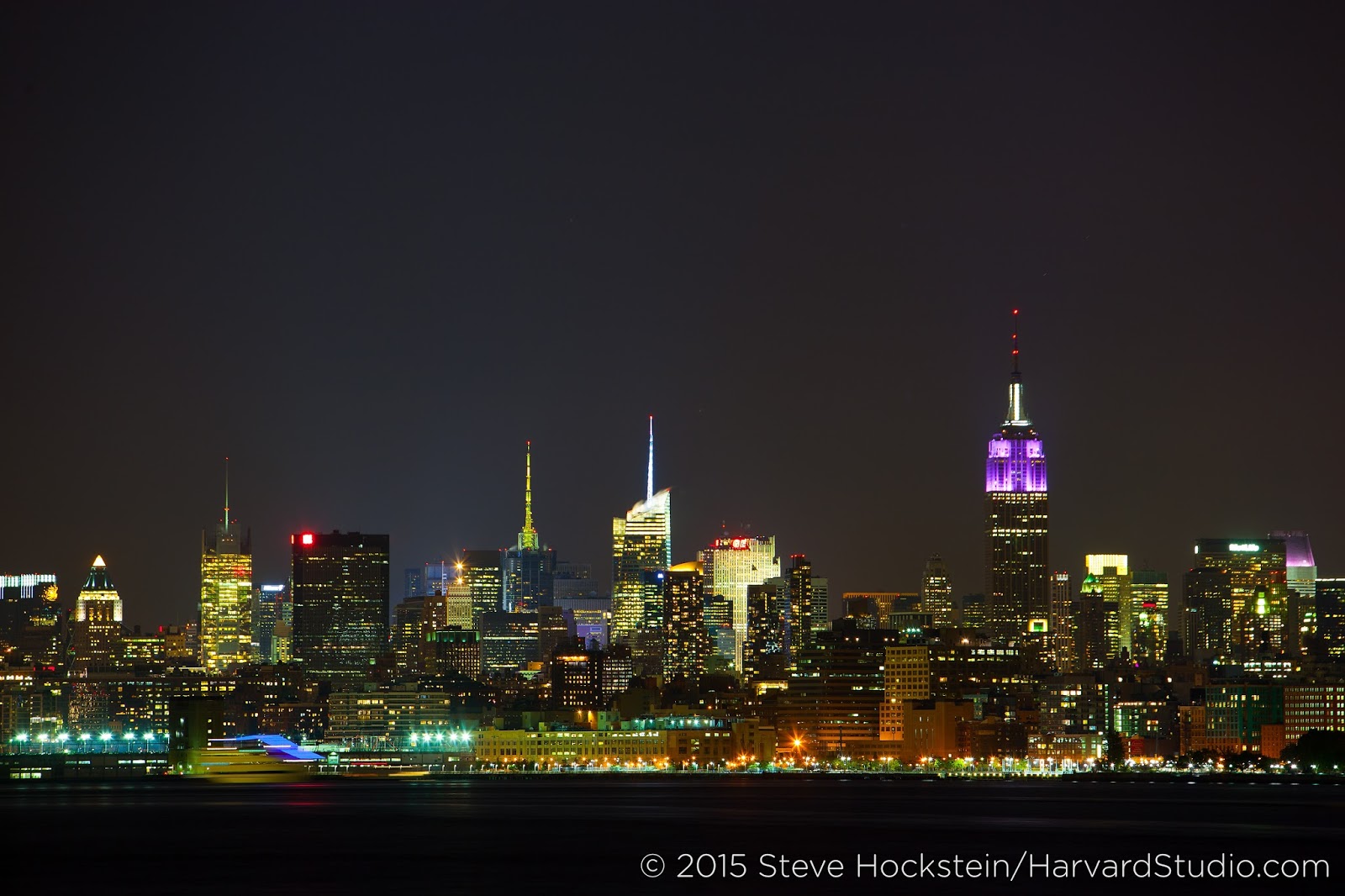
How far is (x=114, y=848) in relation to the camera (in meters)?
83.6

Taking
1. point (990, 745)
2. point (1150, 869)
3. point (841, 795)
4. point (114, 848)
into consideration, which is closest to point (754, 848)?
point (1150, 869)

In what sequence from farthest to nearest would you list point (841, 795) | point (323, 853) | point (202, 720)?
point (202, 720), point (841, 795), point (323, 853)

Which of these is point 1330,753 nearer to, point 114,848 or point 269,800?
point 269,800

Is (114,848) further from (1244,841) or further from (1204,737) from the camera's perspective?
(1204,737)

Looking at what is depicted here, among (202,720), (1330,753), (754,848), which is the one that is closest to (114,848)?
(754,848)

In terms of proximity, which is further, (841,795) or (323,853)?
(841,795)

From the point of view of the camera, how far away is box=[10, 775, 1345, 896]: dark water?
229 ft

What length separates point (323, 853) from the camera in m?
80.7

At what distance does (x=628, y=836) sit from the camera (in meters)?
90.1

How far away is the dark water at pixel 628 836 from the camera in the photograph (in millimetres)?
69688

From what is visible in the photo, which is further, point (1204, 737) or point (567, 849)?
point (1204, 737)

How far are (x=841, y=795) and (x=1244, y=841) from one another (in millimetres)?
46215

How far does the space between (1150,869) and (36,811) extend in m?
56.5

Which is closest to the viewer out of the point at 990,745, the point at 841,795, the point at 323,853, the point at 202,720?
the point at 323,853
